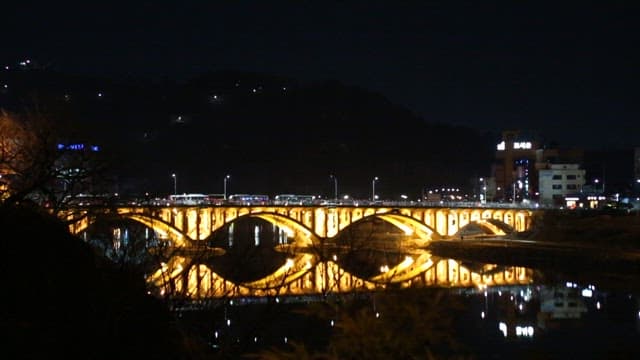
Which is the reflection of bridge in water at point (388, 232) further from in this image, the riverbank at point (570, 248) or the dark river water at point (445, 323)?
the dark river water at point (445, 323)

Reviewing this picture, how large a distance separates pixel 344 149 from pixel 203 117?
75.3 feet

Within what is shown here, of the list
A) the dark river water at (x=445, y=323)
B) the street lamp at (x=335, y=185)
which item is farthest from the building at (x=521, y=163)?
the dark river water at (x=445, y=323)

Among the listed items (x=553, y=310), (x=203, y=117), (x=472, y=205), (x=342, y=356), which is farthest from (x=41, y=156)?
(x=203, y=117)

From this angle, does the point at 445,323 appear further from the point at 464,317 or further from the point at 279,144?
the point at 279,144

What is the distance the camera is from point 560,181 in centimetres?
7975

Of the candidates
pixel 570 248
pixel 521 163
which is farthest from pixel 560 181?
pixel 570 248

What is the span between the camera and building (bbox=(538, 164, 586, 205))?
7931 cm

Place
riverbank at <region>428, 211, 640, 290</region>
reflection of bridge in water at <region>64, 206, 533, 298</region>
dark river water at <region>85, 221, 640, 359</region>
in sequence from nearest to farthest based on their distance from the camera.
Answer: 1. dark river water at <region>85, 221, 640, 359</region>
2. reflection of bridge in water at <region>64, 206, 533, 298</region>
3. riverbank at <region>428, 211, 640, 290</region>

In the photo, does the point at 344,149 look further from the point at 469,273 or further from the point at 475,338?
the point at 475,338

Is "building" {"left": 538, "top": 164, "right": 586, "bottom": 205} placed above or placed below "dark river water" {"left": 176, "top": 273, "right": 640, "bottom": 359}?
above

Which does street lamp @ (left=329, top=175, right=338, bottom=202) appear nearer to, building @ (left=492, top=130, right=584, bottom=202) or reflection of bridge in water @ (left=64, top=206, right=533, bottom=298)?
building @ (left=492, top=130, right=584, bottom=202)

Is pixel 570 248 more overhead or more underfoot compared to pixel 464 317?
more overhead

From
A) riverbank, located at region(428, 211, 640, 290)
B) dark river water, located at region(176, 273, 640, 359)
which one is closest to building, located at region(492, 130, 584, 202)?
riverbank, located at region(428, 211, 640, 290)

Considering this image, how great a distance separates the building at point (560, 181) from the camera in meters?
79.3
